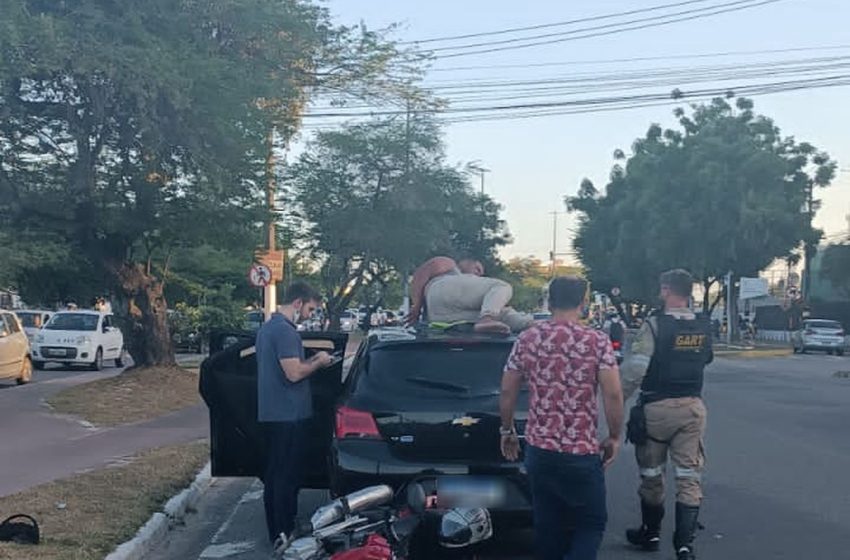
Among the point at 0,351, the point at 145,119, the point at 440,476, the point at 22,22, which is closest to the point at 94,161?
the point at 145,119

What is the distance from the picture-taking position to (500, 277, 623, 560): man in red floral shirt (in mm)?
5629

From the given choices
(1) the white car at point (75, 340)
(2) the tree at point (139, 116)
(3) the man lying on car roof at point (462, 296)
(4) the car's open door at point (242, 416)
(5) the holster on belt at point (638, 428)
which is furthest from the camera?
(1) the white car at point (75, 340)

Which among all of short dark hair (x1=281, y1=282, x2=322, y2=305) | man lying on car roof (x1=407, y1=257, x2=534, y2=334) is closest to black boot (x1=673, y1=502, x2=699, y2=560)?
man lying on car roof (x1=407, y1=257, x2=534, y2=334)

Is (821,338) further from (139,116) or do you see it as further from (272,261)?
(139,116)

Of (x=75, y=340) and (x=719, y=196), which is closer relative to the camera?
(x=75, y=340)

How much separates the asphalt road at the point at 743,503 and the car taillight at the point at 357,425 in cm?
137

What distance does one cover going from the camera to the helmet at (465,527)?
243 inches

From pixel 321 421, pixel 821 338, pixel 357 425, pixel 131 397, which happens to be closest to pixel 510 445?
pixel 357 425

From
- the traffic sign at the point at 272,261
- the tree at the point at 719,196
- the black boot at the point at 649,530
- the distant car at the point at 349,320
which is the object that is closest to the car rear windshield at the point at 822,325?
the tree at the point at 719,196

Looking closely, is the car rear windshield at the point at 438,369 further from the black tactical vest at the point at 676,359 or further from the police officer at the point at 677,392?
the black tactical vest at the point at 676,359

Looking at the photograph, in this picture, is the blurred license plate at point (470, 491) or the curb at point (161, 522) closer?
the blurred license plate at point (470, 491)

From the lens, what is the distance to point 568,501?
5672mm

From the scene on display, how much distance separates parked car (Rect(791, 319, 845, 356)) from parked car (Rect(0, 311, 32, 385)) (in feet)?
113

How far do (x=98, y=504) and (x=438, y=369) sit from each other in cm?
335
